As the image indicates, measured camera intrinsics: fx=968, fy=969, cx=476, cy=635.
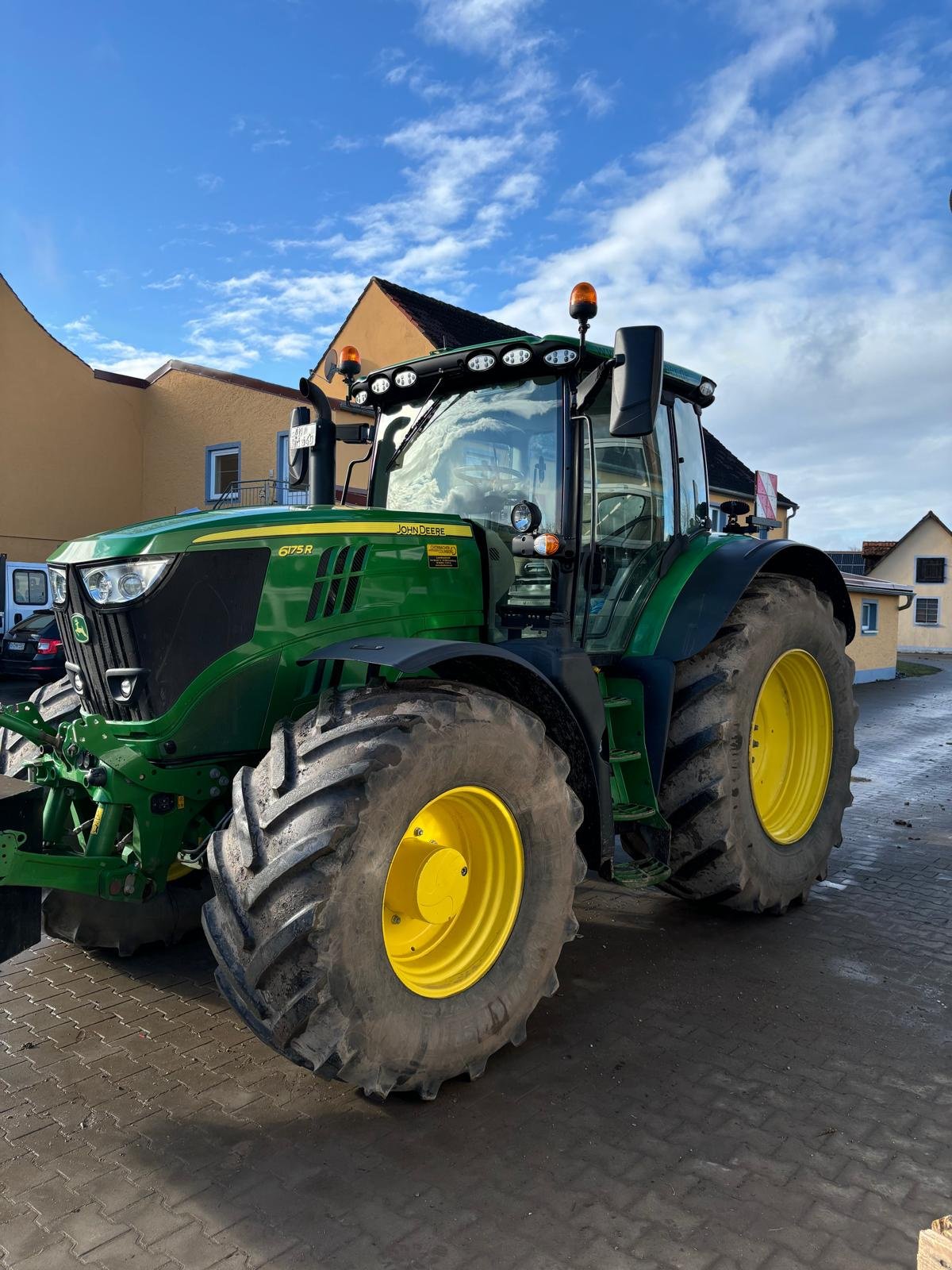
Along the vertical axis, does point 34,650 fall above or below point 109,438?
below

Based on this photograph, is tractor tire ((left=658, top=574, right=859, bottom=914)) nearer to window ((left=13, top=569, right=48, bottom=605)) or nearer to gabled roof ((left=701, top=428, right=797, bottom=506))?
window ((left=13, top=569, right=48, bottom=605))

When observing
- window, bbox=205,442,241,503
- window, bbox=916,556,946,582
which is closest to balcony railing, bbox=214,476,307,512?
window, bbox=205,442,241,503

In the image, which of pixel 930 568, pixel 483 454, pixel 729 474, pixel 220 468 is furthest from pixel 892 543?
pixel 483 454

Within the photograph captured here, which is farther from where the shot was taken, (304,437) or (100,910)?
(304,437)

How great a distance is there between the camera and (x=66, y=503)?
19812mm

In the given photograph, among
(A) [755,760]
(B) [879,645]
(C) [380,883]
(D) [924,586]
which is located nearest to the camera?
(C) [380,883]

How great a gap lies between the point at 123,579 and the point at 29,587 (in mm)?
14940

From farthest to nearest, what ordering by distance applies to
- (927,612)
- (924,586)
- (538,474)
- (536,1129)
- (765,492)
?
1. (924,586)
2. (927,612)
3. (765,492)
4. (538,474)
5. (536,1129)

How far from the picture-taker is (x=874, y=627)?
21.5 meters

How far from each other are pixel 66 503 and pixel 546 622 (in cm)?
1822

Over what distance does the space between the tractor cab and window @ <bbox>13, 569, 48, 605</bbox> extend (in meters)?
13.6

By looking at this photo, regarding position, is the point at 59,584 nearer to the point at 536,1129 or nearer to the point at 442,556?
the point at 442,556

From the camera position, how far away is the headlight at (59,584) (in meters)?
3.39

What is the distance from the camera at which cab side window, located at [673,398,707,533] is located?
488 centimetres
